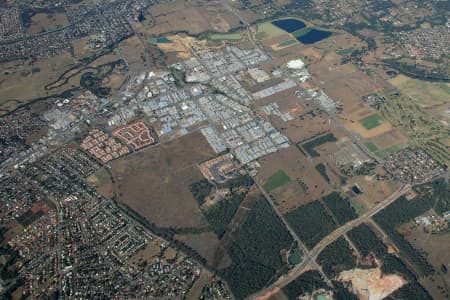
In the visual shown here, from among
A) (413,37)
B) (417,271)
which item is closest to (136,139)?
(417,271)

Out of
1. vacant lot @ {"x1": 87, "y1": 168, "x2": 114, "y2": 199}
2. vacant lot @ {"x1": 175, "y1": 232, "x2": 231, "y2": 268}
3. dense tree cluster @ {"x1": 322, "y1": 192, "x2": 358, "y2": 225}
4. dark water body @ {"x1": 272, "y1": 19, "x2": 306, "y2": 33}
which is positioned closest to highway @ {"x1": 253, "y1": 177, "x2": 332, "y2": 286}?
dense tree cluster @ {"x1": 322, "y1": 192, "x2": 358, "y2": 225}

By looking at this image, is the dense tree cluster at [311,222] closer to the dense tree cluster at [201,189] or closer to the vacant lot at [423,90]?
the dense tree cluster at [201,189]

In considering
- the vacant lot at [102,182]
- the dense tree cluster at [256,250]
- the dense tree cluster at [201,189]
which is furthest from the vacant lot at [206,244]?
the vacant lot at [102,182]

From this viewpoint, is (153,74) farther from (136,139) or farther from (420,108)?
(420,108)

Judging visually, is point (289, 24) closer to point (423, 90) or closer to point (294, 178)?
point (423, 90)

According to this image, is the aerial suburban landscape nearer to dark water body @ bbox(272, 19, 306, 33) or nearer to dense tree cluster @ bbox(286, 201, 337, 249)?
dense tree cluster @ bbox(286, 201, 337, 249)
